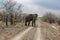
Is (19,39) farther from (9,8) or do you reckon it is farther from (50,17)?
(50,17)

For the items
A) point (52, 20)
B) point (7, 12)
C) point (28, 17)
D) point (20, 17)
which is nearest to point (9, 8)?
point (7, 12)

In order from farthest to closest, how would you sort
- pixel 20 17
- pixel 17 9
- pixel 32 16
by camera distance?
pixel 20 17, pixel 17 9, pixel 32 16

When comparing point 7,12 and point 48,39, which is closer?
point 48,39

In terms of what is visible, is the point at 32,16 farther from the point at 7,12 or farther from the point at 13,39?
the point at 13,39

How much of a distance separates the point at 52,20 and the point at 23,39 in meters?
60.5

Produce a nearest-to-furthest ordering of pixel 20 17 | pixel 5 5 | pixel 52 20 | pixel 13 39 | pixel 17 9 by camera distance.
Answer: pixel 13 39, pixel 5 5, pixel 17 9, pixel 20 17, pixel 52 20

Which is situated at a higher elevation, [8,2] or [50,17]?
[8,2]

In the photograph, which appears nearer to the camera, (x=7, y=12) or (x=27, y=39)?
(x=27, y=39)

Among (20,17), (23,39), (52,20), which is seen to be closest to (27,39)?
(23,39)

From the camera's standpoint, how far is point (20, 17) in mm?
49594

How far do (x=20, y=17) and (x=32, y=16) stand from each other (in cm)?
1137

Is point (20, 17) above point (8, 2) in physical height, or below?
below

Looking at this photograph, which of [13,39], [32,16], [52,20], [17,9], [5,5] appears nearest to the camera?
[13,39]

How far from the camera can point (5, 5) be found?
3331 cm
